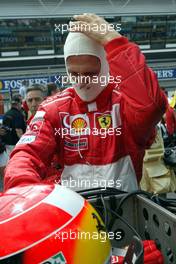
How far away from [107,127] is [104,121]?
4cm

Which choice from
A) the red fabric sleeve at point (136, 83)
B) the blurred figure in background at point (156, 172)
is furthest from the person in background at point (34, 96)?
the red fabric sleeve at point (136, 83)

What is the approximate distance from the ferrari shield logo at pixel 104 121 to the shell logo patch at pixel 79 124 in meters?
0.06

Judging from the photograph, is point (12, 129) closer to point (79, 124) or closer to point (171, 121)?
point (171, 121)

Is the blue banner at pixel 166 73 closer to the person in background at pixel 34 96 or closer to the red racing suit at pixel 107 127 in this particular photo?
the person in background at pixel 34 96

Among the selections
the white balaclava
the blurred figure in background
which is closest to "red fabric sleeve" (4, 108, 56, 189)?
the white balaclava

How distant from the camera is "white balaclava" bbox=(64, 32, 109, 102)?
150 centimetres

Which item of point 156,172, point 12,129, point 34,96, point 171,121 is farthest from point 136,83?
point 12,129

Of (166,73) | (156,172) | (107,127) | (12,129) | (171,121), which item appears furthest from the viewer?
(166,73)

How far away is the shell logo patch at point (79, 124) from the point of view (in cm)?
156

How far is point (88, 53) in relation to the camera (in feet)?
4.93

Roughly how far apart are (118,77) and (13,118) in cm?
442

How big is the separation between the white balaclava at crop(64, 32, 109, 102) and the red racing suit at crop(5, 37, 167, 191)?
0.03 metres

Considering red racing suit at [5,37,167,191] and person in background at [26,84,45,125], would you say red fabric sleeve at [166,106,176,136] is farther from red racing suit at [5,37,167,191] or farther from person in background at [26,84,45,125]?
red racing suit at [5,37,167,191]

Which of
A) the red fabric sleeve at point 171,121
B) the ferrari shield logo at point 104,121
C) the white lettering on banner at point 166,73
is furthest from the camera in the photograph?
the white lettering on banner at point 166,73
